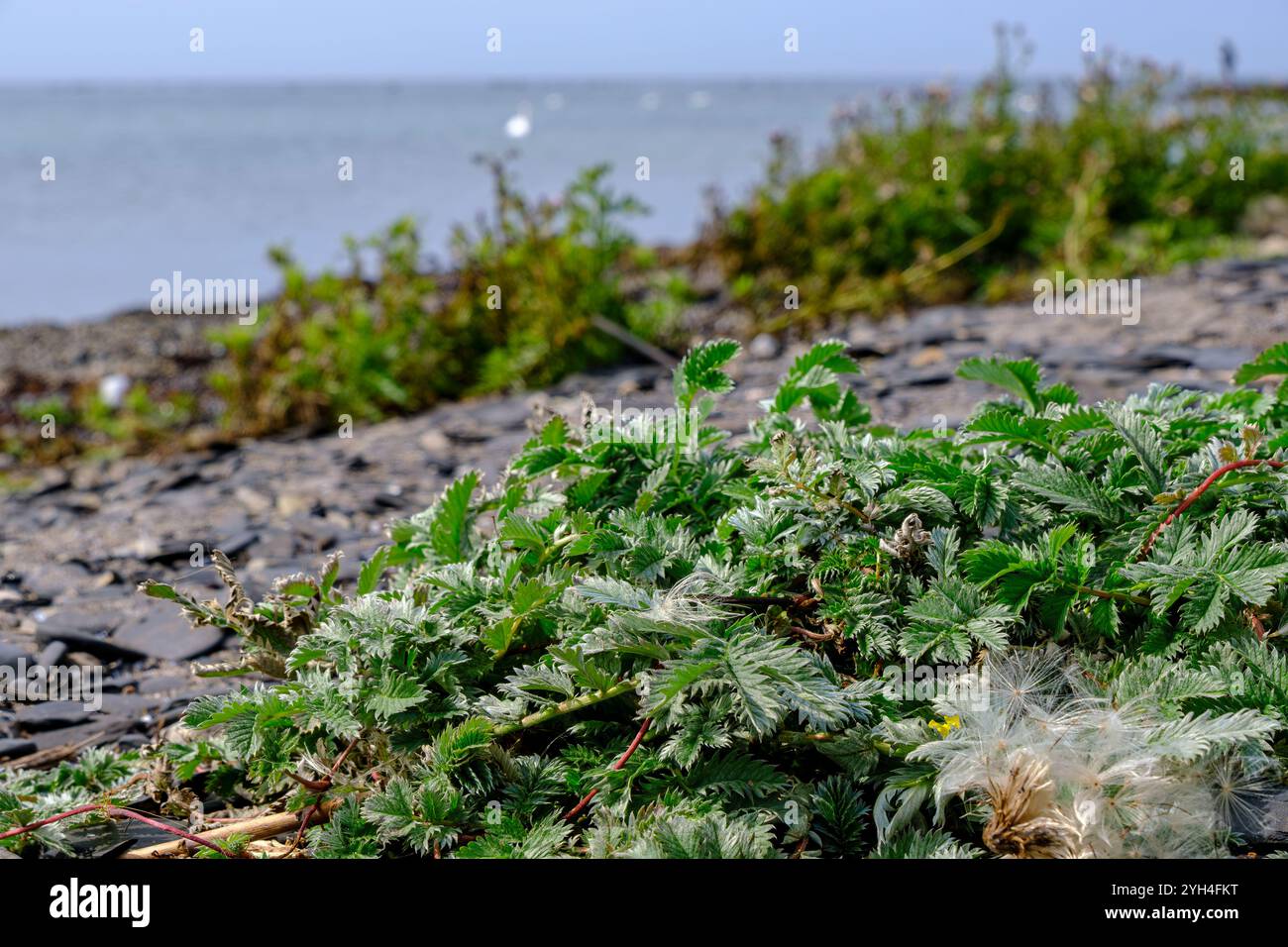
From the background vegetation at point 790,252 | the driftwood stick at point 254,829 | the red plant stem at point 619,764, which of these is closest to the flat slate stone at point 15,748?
the driftwood stick at point 254,829

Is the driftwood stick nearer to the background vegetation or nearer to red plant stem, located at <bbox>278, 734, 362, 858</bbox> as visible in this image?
red plant stem, located at <bbox>278, 734, 362, 858</bbox>

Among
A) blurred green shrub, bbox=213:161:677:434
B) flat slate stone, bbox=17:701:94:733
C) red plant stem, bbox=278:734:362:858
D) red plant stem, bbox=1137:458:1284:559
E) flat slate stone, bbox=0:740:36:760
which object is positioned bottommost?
flat slate stone, bbox=0:740:36:760

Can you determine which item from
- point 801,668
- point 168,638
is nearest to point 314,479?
point 168,638

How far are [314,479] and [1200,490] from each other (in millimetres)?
3575

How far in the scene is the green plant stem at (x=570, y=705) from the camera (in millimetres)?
1939

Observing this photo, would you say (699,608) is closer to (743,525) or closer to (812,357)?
(743,525)

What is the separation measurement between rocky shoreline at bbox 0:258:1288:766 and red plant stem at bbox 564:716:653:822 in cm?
91

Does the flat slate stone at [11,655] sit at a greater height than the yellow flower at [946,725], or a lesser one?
lesser

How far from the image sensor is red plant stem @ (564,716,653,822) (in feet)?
6.18

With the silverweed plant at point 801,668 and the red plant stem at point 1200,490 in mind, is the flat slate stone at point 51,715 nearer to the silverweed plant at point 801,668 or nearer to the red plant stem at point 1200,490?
the silverweed plant at point 801,668

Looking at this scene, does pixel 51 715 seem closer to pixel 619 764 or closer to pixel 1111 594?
pixel 619 764

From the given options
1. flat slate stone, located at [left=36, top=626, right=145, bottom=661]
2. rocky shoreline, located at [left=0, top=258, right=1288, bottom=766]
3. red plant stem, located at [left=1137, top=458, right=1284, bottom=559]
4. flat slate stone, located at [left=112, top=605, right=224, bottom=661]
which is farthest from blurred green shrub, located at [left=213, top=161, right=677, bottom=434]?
red plant stem, located at [left=1137, top=458, right=1284, bottom=559]

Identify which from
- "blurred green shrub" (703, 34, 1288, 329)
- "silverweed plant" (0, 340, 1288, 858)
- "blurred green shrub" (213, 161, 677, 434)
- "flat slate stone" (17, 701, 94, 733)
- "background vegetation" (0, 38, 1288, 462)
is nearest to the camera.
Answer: "silverweed plant" (0, 340, 1288, 858)
